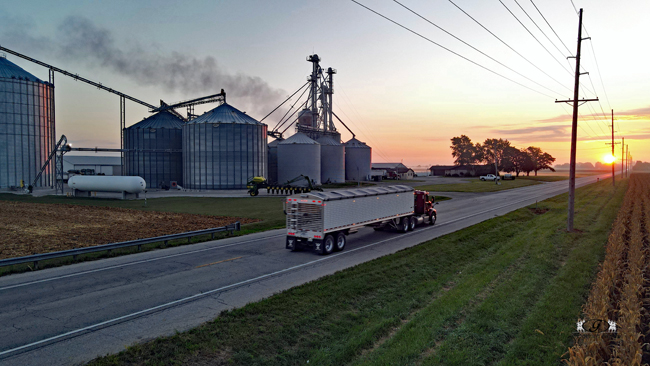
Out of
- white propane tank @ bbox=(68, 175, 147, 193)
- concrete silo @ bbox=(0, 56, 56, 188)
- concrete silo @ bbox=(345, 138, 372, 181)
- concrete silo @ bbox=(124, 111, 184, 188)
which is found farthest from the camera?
concrete silo @ bbox=(345, 138, 372, 181)

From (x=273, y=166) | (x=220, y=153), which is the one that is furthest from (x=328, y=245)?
(x=273, y=166)

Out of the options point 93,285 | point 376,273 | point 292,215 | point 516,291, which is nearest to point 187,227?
point 292,215

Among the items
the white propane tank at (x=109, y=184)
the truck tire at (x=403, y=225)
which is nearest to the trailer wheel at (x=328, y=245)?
the truck tire at (x=403, y=225)

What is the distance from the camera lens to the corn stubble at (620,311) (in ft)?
23.8

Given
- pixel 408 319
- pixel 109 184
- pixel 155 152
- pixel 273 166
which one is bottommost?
pixel 408 319

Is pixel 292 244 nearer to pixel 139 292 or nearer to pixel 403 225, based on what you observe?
pixel 139 292

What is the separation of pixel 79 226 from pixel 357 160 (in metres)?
79.4

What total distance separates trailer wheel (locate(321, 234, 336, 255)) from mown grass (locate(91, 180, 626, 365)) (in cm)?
329

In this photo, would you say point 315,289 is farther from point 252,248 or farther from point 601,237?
point 601,237

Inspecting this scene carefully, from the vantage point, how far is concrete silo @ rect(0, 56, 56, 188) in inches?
2621

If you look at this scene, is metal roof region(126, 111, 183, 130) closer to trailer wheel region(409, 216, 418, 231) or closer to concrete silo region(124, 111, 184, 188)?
concrete silo region(124, 111, 184, 188)

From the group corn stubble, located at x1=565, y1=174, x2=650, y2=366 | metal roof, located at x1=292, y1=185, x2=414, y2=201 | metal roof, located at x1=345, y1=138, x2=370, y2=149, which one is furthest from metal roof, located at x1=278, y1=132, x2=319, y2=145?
corn stubble, located at x1=565, y1=174, x2=650, y2=366

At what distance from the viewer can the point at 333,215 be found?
734 inches

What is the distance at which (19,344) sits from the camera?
888 centimetres
